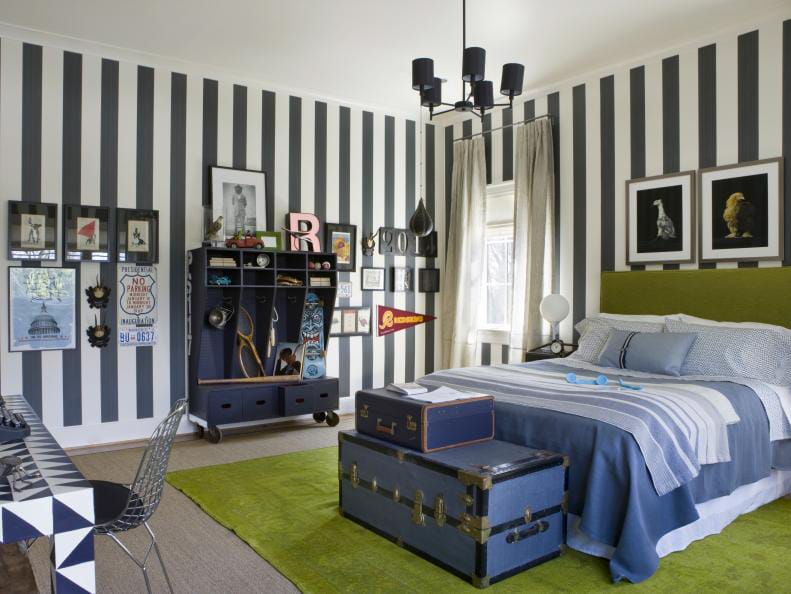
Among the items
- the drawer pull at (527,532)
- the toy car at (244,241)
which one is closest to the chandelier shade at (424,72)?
the toy car at (244,241)

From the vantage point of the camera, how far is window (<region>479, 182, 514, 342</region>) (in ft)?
20.8

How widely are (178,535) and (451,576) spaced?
1424 mm

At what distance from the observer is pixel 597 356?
4.64 metres

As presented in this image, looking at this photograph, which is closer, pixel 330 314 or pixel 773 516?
pixel 773 516

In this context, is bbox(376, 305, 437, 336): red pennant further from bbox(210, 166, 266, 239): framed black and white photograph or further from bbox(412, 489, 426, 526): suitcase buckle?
bbox(412, 489, 426, 526): suitcase buckle

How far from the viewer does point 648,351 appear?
4.14 m

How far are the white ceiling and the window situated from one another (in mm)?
1237

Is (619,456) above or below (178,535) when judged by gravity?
above

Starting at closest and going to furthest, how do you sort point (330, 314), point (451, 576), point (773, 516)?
point (451, 576)
point (773, 516)
point (330, 314)

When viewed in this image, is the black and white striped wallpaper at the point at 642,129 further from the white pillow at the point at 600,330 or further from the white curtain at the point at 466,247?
the white pillow at the point at 600,330

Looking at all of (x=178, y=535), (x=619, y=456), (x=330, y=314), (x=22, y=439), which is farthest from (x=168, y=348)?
(x=619, y=456)

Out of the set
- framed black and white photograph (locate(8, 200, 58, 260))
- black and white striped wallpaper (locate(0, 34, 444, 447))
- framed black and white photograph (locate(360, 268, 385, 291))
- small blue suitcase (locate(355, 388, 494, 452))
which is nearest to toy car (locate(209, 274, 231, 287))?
black and white striped wallpaper (locate(0, 34, 444, 447))

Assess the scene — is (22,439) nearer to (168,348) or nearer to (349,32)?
(168,348)

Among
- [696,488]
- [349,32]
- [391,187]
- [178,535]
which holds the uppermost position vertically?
[349,32]
